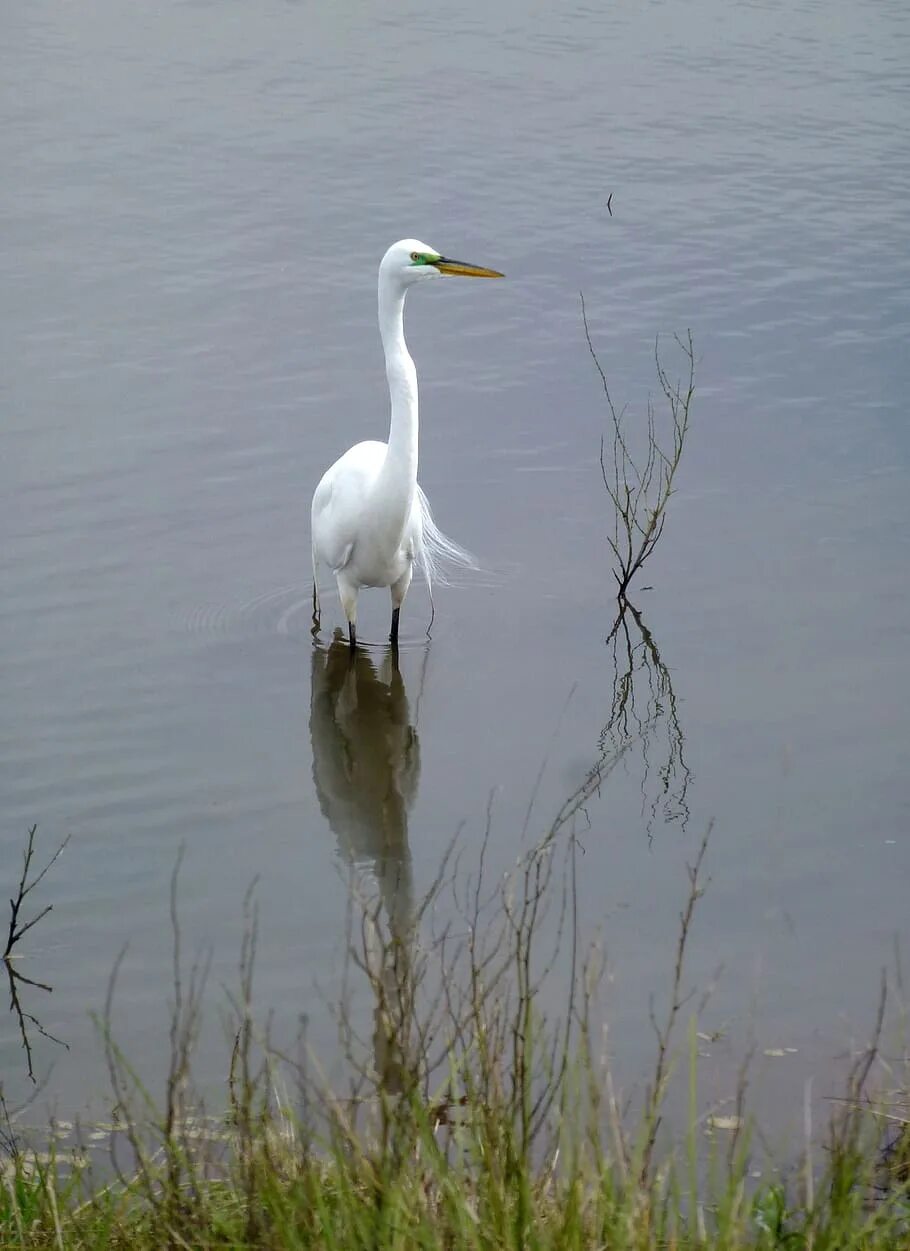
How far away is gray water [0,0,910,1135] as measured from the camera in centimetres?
421

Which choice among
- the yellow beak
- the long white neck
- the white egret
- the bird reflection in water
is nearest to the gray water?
the bird reflection in water

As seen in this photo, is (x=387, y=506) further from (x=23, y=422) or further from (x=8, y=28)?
(x=8, y=28)

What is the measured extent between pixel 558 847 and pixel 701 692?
1.17 metres

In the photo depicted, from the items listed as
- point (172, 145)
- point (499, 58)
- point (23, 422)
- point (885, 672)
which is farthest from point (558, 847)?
point (499, 58)

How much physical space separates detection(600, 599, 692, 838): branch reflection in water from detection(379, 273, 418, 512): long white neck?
3.07ft

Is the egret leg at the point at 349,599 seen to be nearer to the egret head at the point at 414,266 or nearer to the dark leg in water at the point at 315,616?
the dark leg in water at the point at 315,616

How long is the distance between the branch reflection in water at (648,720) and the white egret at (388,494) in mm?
785

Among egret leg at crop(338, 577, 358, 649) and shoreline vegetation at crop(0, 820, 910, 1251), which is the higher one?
shoreline vegetation at crop(0, 820, 910, 1251)

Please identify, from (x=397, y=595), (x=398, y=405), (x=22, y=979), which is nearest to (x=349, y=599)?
(x=397, y=595)

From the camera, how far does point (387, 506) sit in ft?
18.5

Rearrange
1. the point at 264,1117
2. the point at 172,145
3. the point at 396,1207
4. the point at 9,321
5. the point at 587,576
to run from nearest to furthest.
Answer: the point at 396,1207
the point at 264,1117
the point at 587,576
the point at 9,321
the point at 172,145

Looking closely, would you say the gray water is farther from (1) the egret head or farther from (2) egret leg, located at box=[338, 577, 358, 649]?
(1) the egret head

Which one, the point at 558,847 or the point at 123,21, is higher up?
the point at 123,21

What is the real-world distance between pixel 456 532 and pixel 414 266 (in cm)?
144
